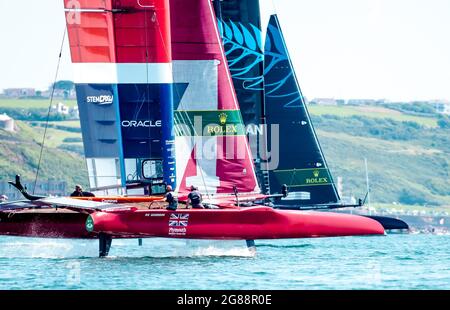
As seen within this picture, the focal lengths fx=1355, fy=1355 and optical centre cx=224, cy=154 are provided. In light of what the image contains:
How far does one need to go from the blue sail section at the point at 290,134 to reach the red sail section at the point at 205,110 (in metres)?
9.17

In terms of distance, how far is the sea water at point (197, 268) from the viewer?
2156 cm

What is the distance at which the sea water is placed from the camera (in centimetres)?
2156

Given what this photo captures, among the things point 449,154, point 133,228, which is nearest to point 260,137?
point 133,228

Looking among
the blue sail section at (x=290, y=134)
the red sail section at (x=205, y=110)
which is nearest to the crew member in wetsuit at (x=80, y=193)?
the red sail section at (x=205, y=110)

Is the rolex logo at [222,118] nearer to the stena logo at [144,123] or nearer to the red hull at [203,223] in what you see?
the stena logo at [144,123]

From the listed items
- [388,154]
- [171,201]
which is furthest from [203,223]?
[388,154]

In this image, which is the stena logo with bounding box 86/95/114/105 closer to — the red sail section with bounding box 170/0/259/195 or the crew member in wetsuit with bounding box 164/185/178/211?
the red sail section with bounding box 170/0/259/195

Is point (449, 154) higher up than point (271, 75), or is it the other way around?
point (271, 75)

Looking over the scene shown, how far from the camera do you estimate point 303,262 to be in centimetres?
2764

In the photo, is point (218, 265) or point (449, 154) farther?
point (449, 154)

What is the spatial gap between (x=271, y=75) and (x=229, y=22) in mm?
3585

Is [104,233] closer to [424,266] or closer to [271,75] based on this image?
[424,266]
